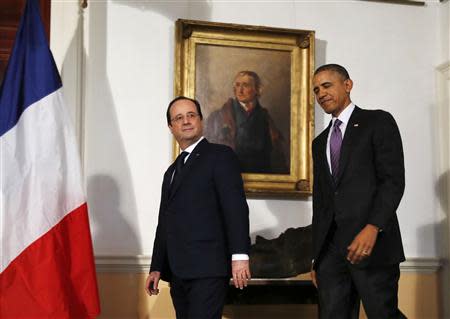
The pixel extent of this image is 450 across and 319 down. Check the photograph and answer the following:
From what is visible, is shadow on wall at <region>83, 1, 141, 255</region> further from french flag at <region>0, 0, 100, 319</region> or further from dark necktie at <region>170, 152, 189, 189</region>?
dark necktie at <region>170, 152, 189, 189</region>

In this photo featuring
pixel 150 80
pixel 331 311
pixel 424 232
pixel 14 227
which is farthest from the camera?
pixel 424 232

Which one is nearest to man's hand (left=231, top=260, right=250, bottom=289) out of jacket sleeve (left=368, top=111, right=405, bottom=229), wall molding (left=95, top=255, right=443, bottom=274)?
jacket sleeve (left=368, top=111, right=405, bottom=229)

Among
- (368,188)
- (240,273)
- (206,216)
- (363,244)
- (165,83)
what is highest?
(165,83)

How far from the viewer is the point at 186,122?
3373 mm

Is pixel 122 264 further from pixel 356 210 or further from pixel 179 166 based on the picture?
pixel 356 210

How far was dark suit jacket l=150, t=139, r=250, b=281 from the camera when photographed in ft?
10.3

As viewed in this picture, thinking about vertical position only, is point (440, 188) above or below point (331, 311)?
above

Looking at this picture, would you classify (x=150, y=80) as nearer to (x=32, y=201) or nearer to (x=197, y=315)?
(x=32, y=201)

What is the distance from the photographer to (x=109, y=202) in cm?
472

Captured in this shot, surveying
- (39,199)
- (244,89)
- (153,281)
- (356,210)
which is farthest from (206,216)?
(244,89)

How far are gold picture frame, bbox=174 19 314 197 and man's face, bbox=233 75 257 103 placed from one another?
0.02 m

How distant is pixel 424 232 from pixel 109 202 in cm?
234

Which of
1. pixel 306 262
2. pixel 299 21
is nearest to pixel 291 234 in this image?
pixel 306 262

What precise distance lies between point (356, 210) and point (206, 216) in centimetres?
70
